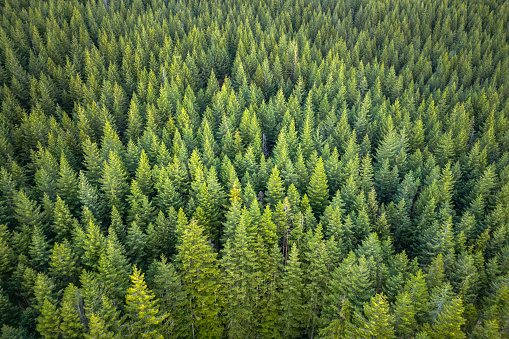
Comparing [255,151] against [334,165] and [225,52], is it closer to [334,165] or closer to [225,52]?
[334,165]

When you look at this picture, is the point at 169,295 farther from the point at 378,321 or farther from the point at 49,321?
the point at 378,321

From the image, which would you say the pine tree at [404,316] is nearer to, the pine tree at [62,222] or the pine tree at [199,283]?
the pine tree at [199,283]

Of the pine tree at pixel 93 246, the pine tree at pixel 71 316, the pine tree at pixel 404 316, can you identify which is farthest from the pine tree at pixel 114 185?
the pine tree at pixel 404 316

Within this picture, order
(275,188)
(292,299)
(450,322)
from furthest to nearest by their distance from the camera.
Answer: (275,188) < (292,299) < (450,322)

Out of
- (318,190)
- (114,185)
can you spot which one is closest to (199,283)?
(114,185)

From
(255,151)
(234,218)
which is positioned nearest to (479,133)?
(255,151)

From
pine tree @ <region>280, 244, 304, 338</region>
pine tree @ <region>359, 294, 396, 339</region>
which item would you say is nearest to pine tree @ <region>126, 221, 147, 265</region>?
pine tree @ <region>280, 244, 304, 338</region>
